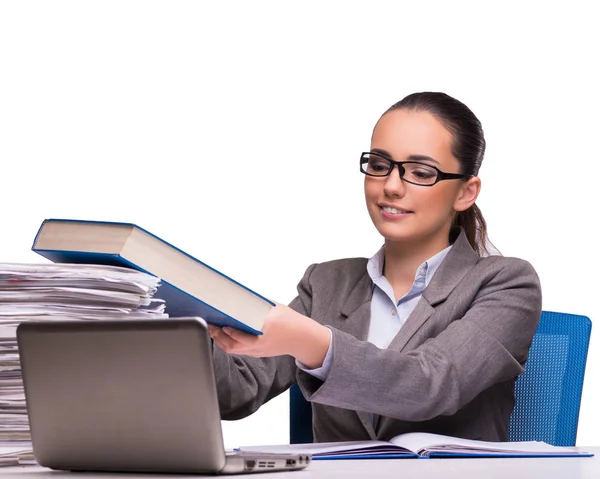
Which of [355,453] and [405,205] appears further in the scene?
[405,205]

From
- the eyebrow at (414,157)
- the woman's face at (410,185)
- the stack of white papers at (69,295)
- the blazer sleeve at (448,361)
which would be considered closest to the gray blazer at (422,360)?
the blazer sleeve at (448,361)

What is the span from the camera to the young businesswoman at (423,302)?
172 centimetres

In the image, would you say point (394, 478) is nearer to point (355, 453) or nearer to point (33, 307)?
point (355, 453)

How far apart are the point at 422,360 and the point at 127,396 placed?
0.71m

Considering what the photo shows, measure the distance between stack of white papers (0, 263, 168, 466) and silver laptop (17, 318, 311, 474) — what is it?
3.3 inches

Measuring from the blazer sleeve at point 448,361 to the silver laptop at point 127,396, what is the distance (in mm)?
363

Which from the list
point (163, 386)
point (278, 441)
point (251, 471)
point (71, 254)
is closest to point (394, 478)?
point (251, 471)

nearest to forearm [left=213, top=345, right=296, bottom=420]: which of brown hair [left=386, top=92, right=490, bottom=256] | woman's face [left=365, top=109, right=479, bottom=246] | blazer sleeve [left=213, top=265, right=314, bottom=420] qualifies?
blazer sleeve [left=213, top=265, right=314, bottom=420]

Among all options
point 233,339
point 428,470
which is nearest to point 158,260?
point 233,339

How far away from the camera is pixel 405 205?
1983 mm

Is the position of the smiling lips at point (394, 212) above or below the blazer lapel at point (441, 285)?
above

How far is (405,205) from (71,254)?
0.96 m

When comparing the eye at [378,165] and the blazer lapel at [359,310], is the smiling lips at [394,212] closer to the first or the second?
the eye at [378,165]

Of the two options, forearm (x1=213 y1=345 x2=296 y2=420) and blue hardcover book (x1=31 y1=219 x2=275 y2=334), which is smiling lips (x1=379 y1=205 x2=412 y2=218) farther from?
blue hardcover book (x1=31 y1=219 x2=275 y2=334)
